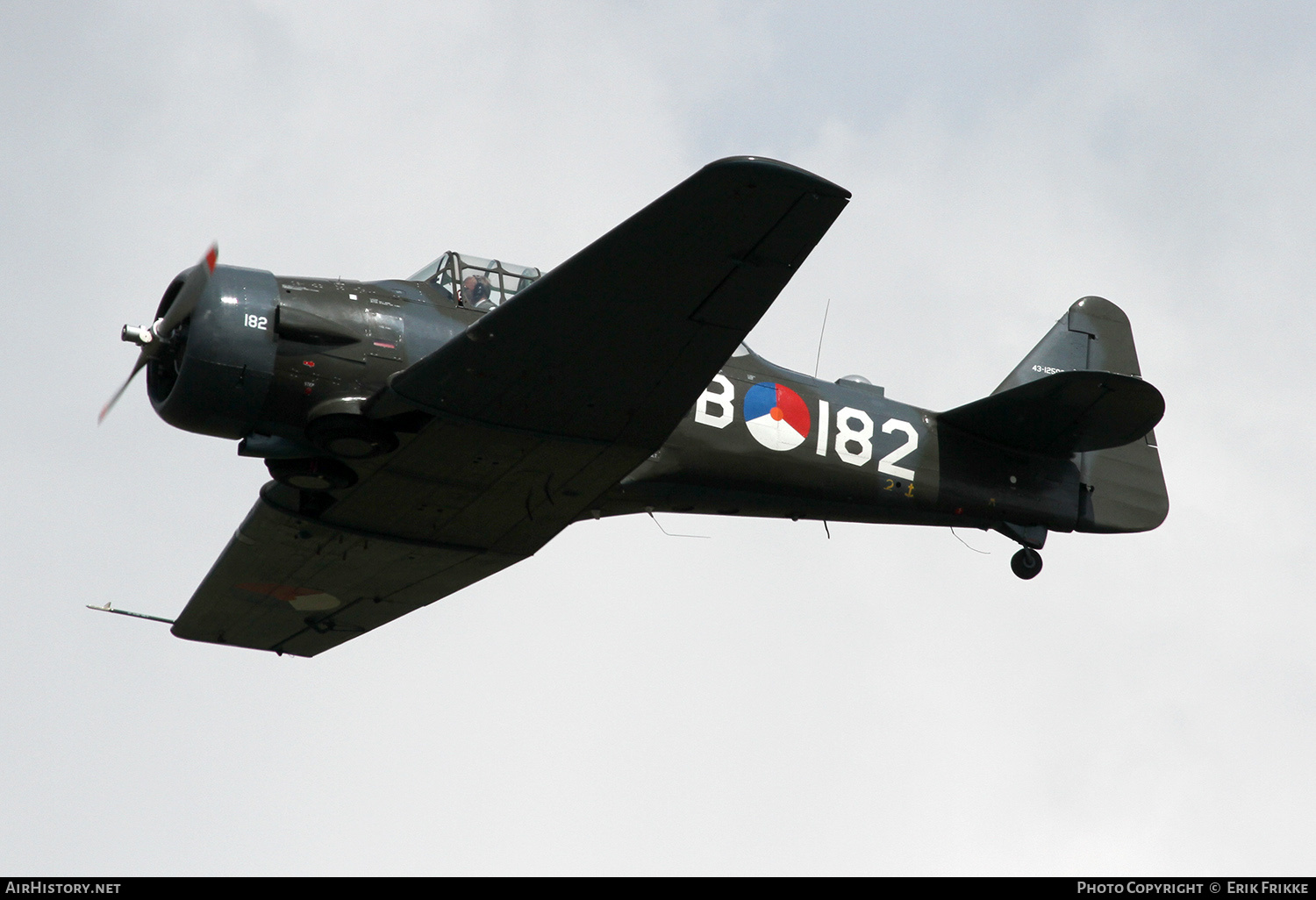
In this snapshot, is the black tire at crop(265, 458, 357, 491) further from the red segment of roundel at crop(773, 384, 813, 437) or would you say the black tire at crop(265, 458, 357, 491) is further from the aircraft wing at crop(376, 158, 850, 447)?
the red segment of roundel at crop(773, 384, 813, 437)

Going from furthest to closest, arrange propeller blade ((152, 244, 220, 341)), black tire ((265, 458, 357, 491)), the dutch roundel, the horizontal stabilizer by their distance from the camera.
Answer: the horizontal stabilizer → the dutch roundel → black tire ((265, 458, 357, 491)) → propeller blade ((152, 244, 220, 341))

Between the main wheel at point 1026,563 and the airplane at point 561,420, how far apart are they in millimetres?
18

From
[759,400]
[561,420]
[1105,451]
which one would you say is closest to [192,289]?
[561,420]

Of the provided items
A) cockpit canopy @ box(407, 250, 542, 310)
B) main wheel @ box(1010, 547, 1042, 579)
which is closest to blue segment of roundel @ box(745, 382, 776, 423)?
cockpit canopy @ box(407, 250, 542, 310)

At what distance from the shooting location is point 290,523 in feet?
42.9

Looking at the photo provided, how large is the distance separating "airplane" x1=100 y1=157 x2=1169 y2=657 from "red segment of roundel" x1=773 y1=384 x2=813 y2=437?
0.02m

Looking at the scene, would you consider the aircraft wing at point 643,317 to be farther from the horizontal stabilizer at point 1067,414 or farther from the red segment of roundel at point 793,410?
the horizontal stabilizer at point 1067,414

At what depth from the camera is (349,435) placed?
1088 cm

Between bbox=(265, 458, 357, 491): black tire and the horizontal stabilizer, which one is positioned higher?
the horizontal stabilizer

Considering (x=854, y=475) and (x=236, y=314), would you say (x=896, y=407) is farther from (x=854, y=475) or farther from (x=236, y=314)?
(x=236, y=314)

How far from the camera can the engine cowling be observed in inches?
413

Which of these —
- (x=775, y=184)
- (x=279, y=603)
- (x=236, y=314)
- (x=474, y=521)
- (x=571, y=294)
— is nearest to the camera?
(x=775, y=184)

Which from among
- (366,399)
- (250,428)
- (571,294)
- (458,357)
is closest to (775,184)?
(571,294)
